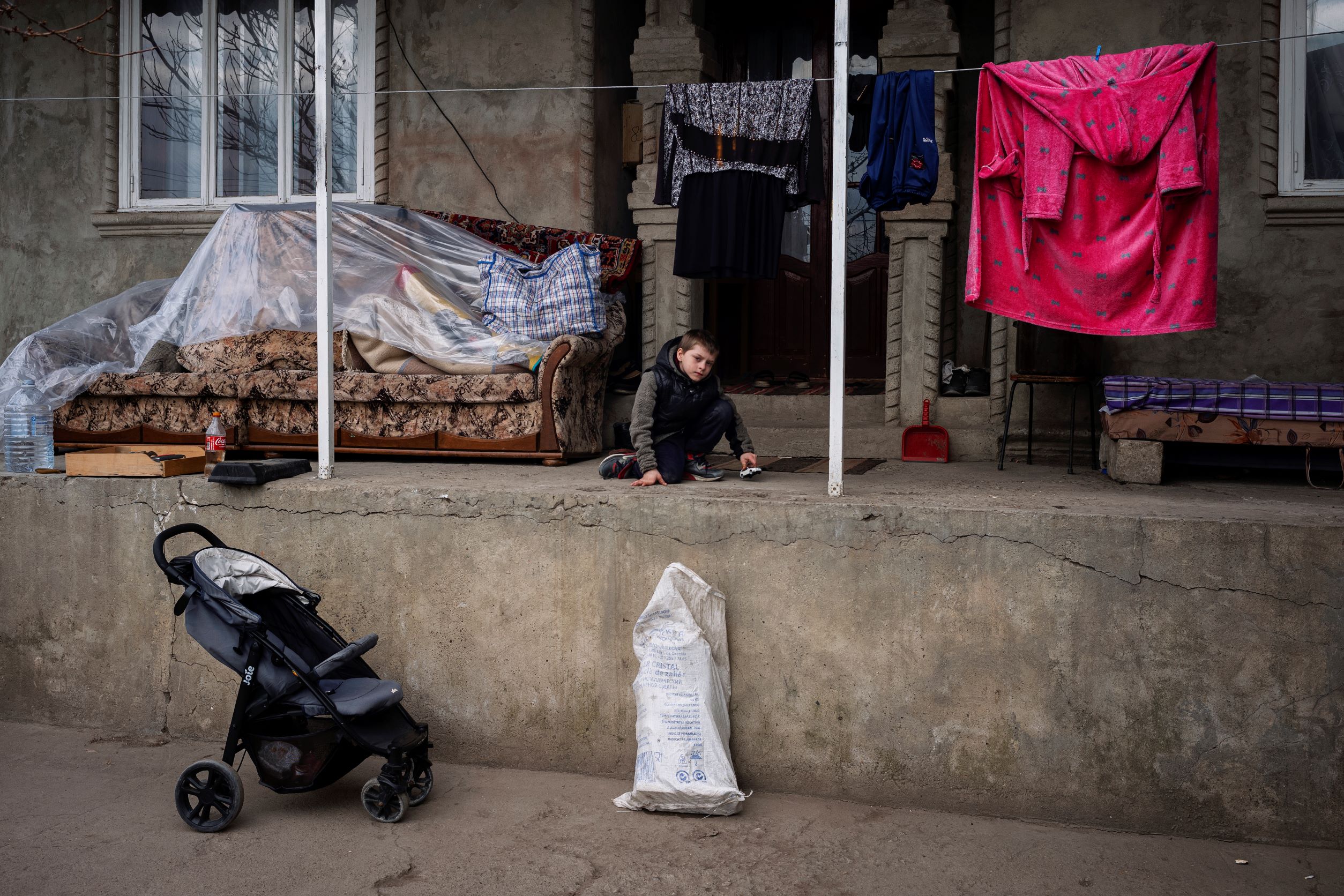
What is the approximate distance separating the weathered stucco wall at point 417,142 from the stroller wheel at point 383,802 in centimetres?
485

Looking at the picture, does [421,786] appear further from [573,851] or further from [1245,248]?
[1245,248]

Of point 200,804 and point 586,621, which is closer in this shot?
point 200,804

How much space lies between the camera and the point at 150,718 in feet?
18.0

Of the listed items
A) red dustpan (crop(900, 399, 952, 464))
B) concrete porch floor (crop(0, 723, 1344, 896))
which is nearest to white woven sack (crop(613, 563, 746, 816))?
concrete porch floor (crop(0, 723, 1344, 896))

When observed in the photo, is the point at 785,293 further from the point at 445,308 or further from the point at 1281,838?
the point at 1281,838

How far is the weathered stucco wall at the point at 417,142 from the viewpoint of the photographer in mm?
8219

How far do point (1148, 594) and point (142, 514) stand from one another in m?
4.57

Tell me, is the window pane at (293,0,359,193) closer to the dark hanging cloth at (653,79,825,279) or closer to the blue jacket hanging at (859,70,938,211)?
the dark hanging cloth at (653,79,825,279)

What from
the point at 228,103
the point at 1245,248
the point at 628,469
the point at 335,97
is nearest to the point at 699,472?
the point at 628,469

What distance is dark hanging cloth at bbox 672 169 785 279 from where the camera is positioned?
21.3 feet

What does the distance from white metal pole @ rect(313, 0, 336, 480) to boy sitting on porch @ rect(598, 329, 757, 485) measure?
1.37 meters

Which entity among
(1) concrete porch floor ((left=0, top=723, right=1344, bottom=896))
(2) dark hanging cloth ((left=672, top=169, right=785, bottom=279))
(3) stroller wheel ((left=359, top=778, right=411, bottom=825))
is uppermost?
(2) dark hanging cloth ((left=672, top=169, right=785, bottom=279))

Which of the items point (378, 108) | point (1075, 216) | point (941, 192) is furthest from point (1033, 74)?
point (378, 108)

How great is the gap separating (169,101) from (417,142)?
7.50ft
